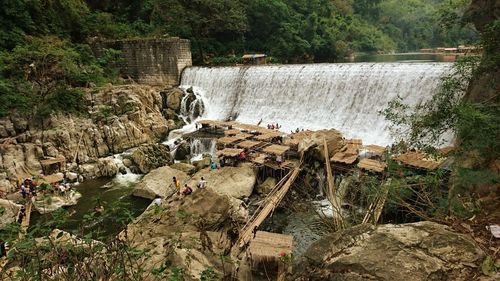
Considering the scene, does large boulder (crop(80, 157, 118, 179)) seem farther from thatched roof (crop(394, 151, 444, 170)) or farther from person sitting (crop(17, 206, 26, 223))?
thatched roof (crop(394, 151, 444, 170))

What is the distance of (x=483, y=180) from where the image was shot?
561cm

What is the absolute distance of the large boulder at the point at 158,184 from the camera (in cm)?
1440

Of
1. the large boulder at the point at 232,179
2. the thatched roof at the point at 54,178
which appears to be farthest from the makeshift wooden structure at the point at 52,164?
the large boulder at the point at 232,179

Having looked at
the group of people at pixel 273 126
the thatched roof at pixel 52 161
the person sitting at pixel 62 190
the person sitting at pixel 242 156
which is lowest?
the person sitting at pixel 62 190

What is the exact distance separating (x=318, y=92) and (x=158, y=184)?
11.4 metres

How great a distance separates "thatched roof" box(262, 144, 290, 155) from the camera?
14.5 m

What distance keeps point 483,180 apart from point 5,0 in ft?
84.2

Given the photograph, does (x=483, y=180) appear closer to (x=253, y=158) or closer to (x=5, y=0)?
(x=253, y=158)

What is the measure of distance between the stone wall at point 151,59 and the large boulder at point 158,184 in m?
13.0

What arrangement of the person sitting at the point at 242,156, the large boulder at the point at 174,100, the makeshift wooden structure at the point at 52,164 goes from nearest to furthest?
the person sitting at the point at 242,156
the makeshift wooden structure at the point at 52,164
the large boulder at the point at 174,100

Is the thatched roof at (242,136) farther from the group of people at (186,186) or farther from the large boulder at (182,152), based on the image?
the group of people at (186,186)

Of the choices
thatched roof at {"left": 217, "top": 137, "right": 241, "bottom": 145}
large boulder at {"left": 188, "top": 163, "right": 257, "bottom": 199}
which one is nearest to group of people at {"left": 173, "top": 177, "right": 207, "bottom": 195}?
large boulder at {"left": 188, "top": 163, "right": 257, "bottom": 199}

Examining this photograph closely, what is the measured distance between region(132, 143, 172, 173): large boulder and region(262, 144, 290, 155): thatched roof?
20.2 ft

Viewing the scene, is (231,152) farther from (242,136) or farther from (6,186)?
(6,186)
